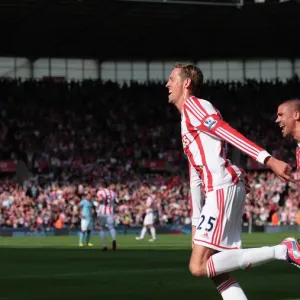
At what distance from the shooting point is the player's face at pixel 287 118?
9266mm

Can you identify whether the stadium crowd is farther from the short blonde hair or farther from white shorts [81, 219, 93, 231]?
the short blonde hair

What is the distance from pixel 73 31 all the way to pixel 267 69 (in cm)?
1896

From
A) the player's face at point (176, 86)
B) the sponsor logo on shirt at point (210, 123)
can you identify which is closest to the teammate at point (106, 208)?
the player's face at point (176, 86)

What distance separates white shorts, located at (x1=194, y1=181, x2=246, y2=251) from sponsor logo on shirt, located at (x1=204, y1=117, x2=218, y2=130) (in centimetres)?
59

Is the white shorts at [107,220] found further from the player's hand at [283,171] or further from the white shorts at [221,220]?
the player's hand at [283,171]

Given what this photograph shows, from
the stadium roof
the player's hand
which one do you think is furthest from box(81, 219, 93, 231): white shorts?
the player's hand

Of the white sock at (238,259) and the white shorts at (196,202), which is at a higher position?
the white shorts at (196,202)

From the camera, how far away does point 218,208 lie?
334 inches

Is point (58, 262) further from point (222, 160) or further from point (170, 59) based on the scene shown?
point (170, 59)

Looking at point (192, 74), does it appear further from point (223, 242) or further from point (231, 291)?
point (231, 291)

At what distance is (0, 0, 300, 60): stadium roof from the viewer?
51.5 m

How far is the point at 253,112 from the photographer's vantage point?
194 ft

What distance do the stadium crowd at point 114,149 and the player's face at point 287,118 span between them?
117ft

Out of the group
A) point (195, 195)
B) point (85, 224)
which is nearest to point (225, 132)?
point (195, 195)
